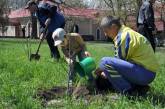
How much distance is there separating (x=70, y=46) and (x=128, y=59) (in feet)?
4.43

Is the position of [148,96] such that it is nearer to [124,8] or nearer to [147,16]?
[147,16]

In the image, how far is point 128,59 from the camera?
6.01 m

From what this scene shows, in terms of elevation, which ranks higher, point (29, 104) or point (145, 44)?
point (145, 44)

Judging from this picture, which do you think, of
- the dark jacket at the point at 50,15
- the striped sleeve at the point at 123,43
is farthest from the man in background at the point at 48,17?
the striped sleeve at the point at 123,43

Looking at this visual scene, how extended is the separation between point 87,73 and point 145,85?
0.96 meters

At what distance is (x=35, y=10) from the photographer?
1123 cm

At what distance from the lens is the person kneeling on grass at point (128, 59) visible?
5.87 metres

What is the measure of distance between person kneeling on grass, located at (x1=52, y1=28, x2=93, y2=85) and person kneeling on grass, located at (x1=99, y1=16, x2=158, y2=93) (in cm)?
80

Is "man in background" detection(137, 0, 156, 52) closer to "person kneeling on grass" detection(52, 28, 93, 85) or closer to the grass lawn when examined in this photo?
the grass lawn

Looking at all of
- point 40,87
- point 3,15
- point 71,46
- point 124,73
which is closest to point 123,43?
point 124,73

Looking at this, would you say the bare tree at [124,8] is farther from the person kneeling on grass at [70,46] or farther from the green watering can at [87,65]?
the green watering can at [87,65]

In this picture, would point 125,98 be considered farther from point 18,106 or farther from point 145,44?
point 18,106

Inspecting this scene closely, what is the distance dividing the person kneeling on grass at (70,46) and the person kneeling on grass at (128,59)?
0.80 m

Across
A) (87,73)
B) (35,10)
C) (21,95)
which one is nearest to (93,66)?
(87,73)
